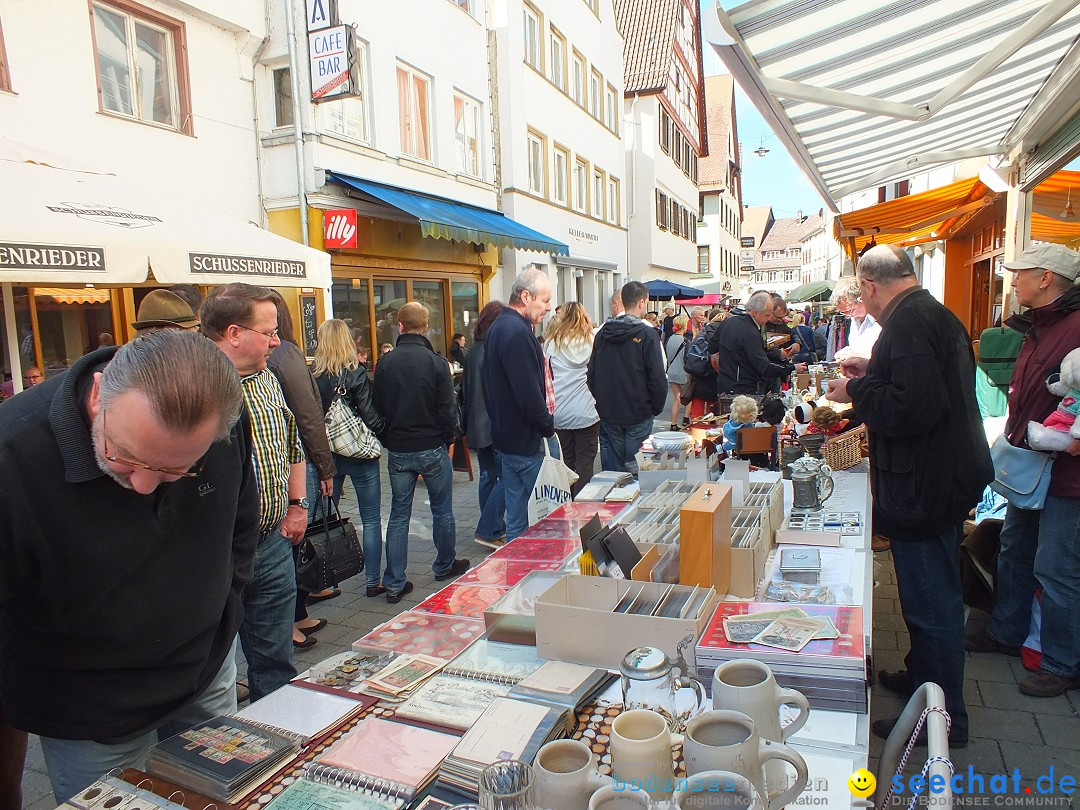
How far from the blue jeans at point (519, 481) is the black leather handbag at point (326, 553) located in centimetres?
107

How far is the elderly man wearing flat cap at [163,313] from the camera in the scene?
2.94 m

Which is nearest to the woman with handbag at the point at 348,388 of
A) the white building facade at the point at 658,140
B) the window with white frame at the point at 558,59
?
the window with white frame at the point at 558,59

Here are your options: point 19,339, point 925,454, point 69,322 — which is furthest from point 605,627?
point 69,322

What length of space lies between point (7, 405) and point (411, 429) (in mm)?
2979

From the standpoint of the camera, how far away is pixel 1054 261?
10.2ft

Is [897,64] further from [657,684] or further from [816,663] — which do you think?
[657,684]

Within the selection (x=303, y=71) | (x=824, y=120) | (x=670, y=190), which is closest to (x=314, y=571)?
(x=824, y=120)

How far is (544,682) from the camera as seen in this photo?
1689mm

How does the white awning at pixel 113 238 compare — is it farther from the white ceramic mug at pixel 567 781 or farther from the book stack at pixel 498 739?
the white ceramic mug at pixel 567 781

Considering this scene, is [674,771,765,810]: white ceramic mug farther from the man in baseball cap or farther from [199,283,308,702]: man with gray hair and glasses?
the man in baseball cap

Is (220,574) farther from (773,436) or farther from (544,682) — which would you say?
(773,436)

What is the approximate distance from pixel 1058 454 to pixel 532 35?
14.7m

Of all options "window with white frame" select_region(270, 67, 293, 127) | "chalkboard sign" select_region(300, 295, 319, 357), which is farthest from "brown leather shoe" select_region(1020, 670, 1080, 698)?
"window with white frame" select_region(270, 67, 293, 127)

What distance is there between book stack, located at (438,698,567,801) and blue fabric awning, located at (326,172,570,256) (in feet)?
26.8
